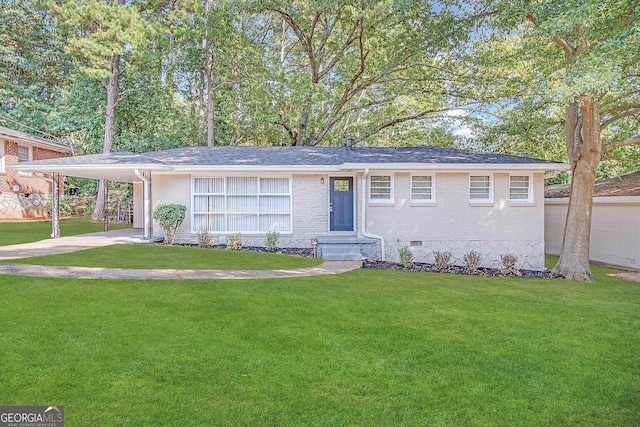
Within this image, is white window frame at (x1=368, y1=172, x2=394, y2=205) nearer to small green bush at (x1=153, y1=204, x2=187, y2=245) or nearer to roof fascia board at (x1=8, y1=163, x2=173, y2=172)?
small green bush at (x1=153, y1=204, x2=187, y2=245)

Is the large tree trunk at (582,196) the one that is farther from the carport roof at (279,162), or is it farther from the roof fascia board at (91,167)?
the roof fascia board at (91,167)

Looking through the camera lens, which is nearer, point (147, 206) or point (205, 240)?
point (205, 240)

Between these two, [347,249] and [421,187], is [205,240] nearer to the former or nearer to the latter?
[347,249]

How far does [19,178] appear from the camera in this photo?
20.8 m

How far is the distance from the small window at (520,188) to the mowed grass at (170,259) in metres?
6.64

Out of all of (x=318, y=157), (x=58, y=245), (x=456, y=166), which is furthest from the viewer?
(x=318, y=157)

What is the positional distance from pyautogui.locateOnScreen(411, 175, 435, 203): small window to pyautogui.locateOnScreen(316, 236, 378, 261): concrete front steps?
2.07m

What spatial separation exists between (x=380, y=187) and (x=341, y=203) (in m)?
1.51

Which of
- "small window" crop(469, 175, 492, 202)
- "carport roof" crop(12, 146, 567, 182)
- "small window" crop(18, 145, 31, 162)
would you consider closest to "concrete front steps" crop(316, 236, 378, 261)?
"carport roof" crop(12, 146, 567, 182)

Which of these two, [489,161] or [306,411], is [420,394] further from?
[489,161]

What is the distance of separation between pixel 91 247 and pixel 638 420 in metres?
11.7

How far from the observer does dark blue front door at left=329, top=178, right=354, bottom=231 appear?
1333 cm

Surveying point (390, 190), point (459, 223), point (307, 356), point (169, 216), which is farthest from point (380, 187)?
point (307, 356)

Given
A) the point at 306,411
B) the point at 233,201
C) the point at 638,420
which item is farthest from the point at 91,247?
the point at 638,420
